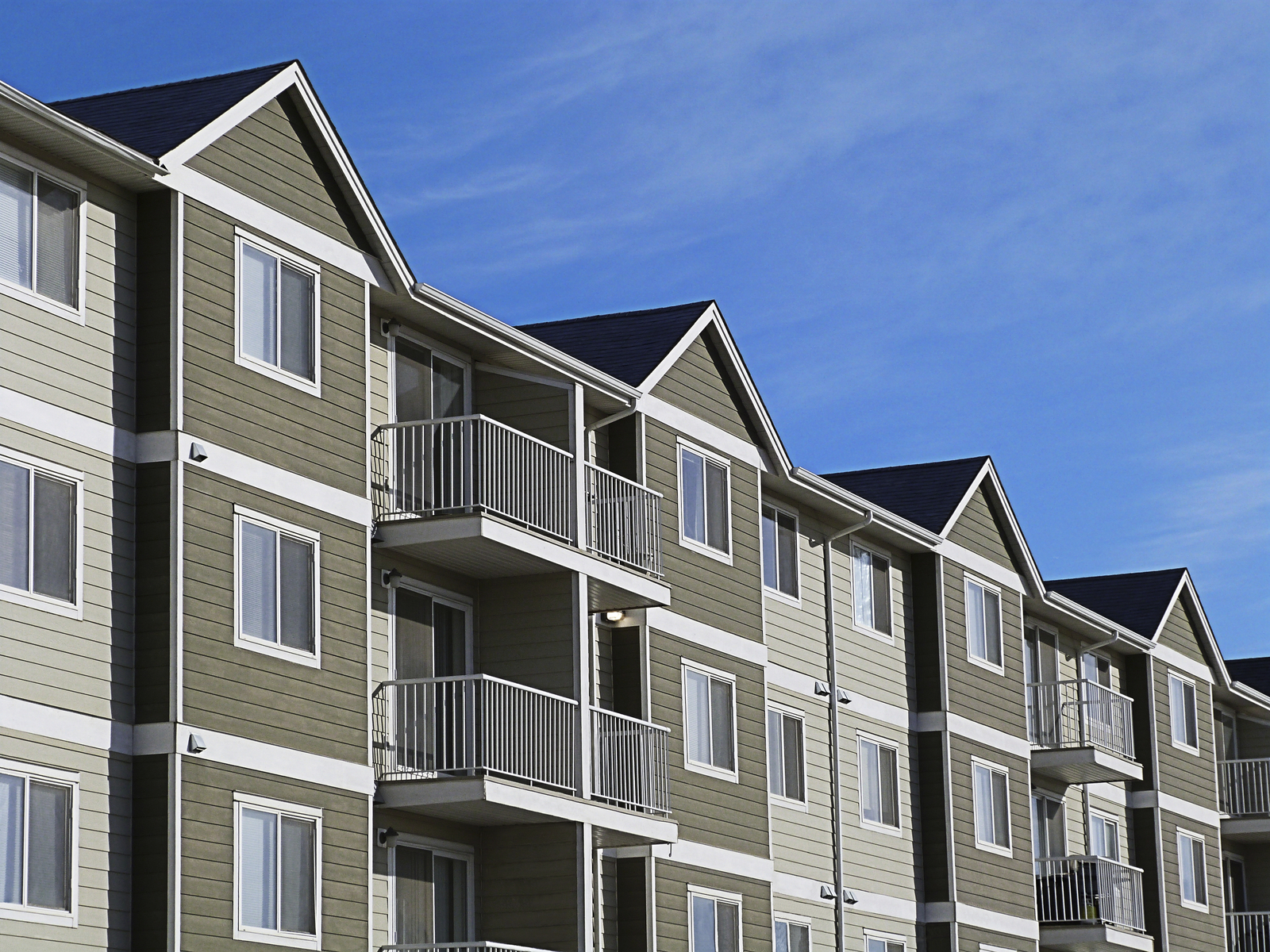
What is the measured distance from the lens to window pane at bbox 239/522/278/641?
23.6 meters

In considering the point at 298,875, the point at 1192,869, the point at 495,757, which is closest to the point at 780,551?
the point at 495,757

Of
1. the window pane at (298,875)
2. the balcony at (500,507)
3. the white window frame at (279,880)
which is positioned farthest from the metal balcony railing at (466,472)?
the window pane at (298,875)

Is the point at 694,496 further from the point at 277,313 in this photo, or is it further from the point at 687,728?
the point at 277,313

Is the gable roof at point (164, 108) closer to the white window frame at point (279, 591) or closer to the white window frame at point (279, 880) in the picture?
the white window frame at point (279, 591)

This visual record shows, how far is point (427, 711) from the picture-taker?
88.2 ft

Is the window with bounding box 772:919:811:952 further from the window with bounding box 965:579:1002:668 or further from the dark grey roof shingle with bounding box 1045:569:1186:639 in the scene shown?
the dark grey roof shingle with bounding box 1045:569:1186:639

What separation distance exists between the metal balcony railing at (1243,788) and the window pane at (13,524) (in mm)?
38912

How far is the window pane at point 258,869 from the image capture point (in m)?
22.9

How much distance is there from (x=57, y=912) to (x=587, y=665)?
32.0ft

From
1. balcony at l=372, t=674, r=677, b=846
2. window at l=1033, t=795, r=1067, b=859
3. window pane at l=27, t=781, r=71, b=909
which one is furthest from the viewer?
window at l=1033, t=795, r=1067, b=859

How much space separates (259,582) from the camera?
23.9 meters

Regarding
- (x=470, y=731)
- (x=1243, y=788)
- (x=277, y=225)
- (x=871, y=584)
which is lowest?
(x=470, y=731)

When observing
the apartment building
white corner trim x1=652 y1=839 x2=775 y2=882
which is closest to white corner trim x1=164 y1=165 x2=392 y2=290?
the apartment building

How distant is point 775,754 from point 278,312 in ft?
46.7
